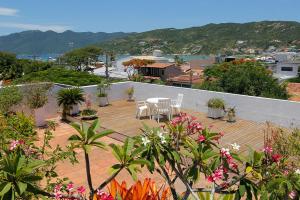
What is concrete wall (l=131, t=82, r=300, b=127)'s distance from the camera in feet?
32.1

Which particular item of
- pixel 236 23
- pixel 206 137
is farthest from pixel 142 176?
pixel 236 23

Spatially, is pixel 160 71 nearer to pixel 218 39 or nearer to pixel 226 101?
pixel 226 101

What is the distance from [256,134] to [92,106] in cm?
670

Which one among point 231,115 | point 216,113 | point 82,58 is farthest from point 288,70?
point 231,115

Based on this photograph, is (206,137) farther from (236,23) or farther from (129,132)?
(236,23)

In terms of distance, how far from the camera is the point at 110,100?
1410 cm

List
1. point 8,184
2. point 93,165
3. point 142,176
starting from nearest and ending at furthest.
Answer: point 8,184, point 142,176, point 93,165

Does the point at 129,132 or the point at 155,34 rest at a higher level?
the point at 155,34

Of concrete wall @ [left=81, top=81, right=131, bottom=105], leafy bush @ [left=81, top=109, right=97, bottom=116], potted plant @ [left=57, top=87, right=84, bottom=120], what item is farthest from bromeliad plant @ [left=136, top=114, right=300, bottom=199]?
concrete wall @ [left=81, top=81, right=131, bottom=105]

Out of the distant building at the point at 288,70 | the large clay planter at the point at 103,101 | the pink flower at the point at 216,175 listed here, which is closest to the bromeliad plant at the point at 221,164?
the pink flower at the point at 216,175

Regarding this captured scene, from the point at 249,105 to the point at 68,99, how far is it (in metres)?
6.23

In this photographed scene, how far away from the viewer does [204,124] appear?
1048 cm

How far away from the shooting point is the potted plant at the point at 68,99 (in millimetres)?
11438

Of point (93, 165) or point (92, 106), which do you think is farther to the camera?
point (92, 106)
